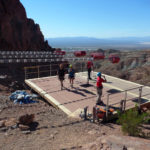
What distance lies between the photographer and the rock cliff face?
1475 inches

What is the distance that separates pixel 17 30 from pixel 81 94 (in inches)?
1334

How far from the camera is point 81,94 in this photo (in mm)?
10844

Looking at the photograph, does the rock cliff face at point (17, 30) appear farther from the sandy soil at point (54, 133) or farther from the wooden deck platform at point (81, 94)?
the sandy soil at point (54, 133)

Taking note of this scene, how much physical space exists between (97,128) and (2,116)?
4441mm

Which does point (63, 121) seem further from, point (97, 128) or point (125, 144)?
point (125, 144)

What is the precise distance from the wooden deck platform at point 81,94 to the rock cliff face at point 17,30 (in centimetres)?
2702

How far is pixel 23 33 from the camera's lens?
134 ft

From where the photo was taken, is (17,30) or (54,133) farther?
(17,30)

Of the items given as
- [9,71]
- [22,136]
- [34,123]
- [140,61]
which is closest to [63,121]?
[34,123]

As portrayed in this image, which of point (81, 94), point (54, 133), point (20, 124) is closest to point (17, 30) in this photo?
point (81, 94)

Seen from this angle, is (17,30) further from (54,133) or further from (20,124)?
(54,133)

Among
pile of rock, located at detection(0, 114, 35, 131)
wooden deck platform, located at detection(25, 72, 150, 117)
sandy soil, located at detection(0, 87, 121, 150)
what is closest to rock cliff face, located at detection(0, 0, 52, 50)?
wooden deck platform, located at detection(25, 72, 150, 117)

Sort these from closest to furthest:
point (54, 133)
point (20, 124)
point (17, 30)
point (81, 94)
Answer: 1. point (54, 133)
2. point (20, 124)
3. point (81, 94)
4. point (17, 30)

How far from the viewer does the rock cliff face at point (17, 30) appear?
37.5 meters
